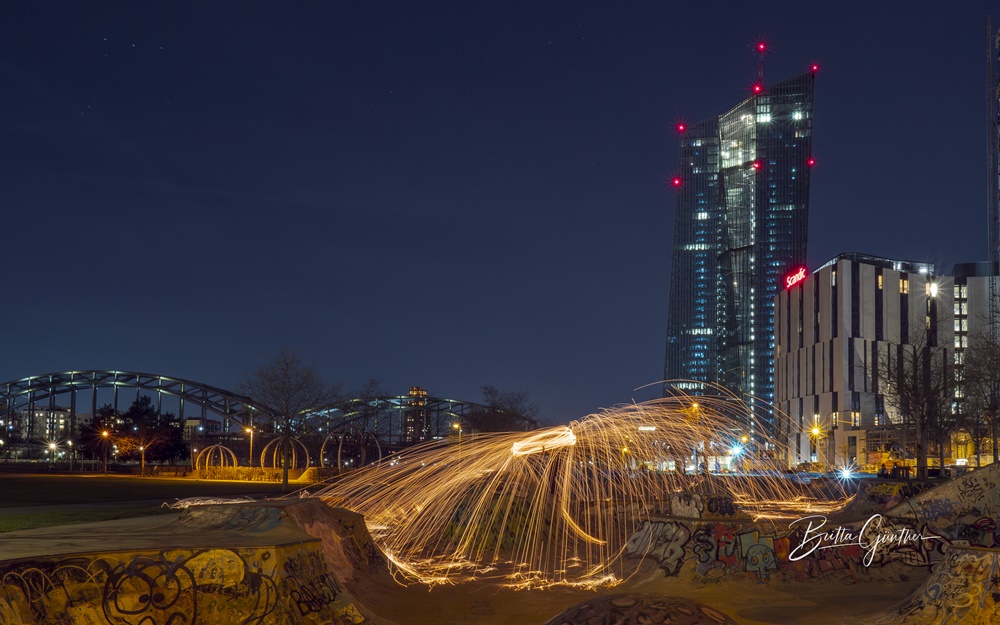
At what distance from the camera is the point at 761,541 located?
1912cm

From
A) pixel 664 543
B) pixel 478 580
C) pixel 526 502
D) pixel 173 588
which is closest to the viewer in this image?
pixel 173 588

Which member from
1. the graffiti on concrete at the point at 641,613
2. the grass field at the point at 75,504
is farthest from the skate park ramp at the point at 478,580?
the grass field at the point at 75,504

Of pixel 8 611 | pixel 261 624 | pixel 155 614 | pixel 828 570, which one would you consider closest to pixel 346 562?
pixel 261 624

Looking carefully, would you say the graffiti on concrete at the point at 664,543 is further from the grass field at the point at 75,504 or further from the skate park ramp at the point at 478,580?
the grass field at the point at 75,504

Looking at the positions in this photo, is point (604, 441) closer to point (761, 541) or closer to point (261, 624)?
point (761, 541)

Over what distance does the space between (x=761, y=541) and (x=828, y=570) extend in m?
1.48

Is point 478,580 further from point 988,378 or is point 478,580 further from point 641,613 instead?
point 988,378

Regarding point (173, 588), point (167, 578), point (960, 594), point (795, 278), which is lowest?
point (960, 594)

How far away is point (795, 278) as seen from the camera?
5871 inches

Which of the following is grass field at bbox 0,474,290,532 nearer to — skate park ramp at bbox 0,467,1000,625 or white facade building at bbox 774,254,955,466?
skate park ramp at bbox 0,467,1000,625

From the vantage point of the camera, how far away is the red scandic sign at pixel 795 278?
144m

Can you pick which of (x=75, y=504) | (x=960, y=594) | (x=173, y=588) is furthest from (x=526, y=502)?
(x=75, y=504)

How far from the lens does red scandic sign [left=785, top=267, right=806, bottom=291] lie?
474 feet

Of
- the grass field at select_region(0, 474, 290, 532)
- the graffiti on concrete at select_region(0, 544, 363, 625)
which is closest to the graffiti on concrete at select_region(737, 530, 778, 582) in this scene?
the graffiti on concrete at select_region(0, 544, 363, 625)
